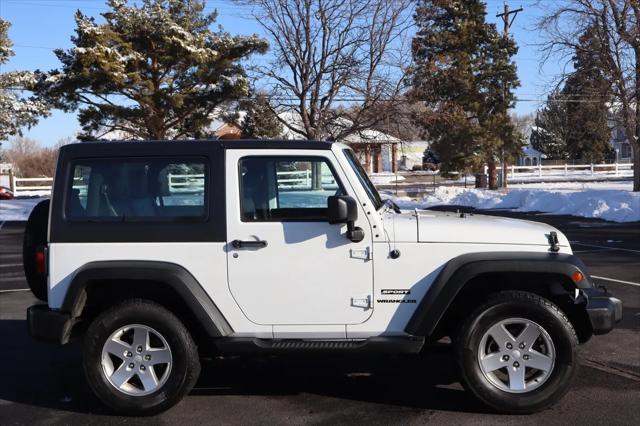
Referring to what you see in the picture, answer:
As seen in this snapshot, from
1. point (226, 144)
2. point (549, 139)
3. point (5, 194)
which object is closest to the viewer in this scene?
point (226, 144)

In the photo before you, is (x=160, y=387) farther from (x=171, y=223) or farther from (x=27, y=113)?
(x=27, y=113)

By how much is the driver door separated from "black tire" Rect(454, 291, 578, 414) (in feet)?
2.48

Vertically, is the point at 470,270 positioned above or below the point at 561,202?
above

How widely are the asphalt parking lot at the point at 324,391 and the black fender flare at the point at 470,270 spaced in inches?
28.5

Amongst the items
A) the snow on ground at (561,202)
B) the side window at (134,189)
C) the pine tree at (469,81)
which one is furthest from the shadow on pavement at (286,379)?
the pine tree at (469,81)

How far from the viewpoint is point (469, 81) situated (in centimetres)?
3559

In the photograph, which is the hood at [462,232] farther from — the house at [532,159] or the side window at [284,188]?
the house at [532,159]

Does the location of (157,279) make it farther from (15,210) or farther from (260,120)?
(15,210)

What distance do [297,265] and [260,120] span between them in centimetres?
2413

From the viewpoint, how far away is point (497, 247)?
4609mm

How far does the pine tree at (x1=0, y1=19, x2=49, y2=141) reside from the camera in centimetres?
2866

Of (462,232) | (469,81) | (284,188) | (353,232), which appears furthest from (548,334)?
(469,81)

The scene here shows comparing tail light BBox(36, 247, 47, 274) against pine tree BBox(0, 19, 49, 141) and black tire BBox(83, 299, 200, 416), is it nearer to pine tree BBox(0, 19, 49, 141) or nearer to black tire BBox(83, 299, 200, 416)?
black tire BBox(83, 299, 200, 416)

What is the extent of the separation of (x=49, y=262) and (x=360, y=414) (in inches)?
98.7
